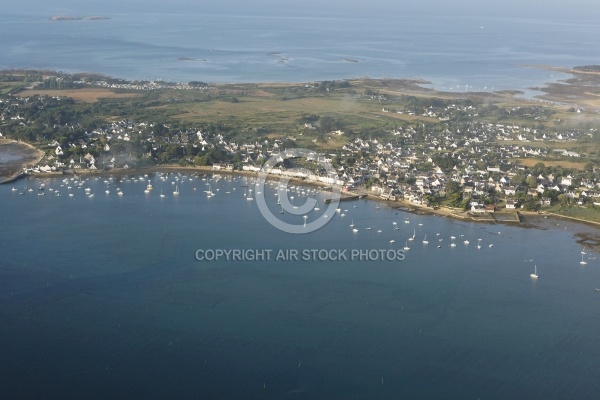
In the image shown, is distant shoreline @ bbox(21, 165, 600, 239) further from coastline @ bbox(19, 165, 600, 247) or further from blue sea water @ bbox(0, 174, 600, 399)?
blue sea water @ bbox(0, 174, 600, 399)

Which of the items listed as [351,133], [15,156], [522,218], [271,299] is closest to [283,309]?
[271,299]

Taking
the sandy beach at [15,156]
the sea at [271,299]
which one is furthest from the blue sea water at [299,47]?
the sea at [271,299]

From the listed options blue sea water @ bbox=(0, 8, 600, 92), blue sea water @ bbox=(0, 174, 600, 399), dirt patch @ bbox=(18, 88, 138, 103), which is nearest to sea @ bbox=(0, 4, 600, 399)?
blue sea water @ bbox=(0, 174, 600, 399)

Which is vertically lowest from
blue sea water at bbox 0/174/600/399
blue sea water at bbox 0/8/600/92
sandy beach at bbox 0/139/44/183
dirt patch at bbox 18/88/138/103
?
blue sea water at bbox 0/174/600/399

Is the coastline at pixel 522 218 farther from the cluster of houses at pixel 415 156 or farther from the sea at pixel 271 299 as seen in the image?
the cluster of houses at pixel 415 156

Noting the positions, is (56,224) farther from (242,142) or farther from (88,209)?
(242,142)
